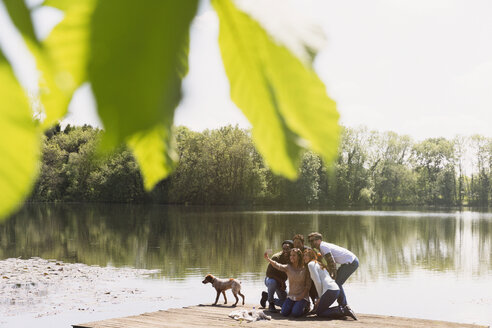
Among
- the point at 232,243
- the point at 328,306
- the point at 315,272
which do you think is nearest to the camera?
the point at 315,272

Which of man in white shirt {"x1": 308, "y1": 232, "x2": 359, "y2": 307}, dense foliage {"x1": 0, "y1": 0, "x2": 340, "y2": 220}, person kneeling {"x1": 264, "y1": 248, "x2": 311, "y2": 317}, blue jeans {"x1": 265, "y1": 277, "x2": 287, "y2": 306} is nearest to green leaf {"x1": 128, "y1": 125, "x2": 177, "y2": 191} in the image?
dense foliage {"x1": 0, "y1": 0, "x2": 340, "y2": 220}

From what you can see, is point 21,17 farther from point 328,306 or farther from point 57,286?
point 57,286

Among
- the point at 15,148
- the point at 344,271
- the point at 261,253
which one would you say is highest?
the point at 15,148

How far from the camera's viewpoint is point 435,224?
132 ft

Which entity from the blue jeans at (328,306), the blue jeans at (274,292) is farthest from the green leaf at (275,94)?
the blue jeans at (274,292)

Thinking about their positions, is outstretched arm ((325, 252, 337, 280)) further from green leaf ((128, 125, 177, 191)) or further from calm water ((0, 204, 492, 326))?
green leaf ((128, 125, 177, 191))

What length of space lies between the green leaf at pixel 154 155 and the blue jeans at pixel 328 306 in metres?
8.59

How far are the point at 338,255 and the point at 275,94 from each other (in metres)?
8.62

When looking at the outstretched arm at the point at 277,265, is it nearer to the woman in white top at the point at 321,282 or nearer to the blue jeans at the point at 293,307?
the woman in white top at the point at 321,282

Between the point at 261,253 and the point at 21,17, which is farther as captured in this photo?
the point at 261,253

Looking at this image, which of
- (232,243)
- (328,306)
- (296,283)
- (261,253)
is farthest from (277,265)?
(232,243)

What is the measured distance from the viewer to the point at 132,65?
8.0 inches

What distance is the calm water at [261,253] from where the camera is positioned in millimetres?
16156

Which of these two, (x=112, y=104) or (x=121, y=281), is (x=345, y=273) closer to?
(x=112, y=104)
